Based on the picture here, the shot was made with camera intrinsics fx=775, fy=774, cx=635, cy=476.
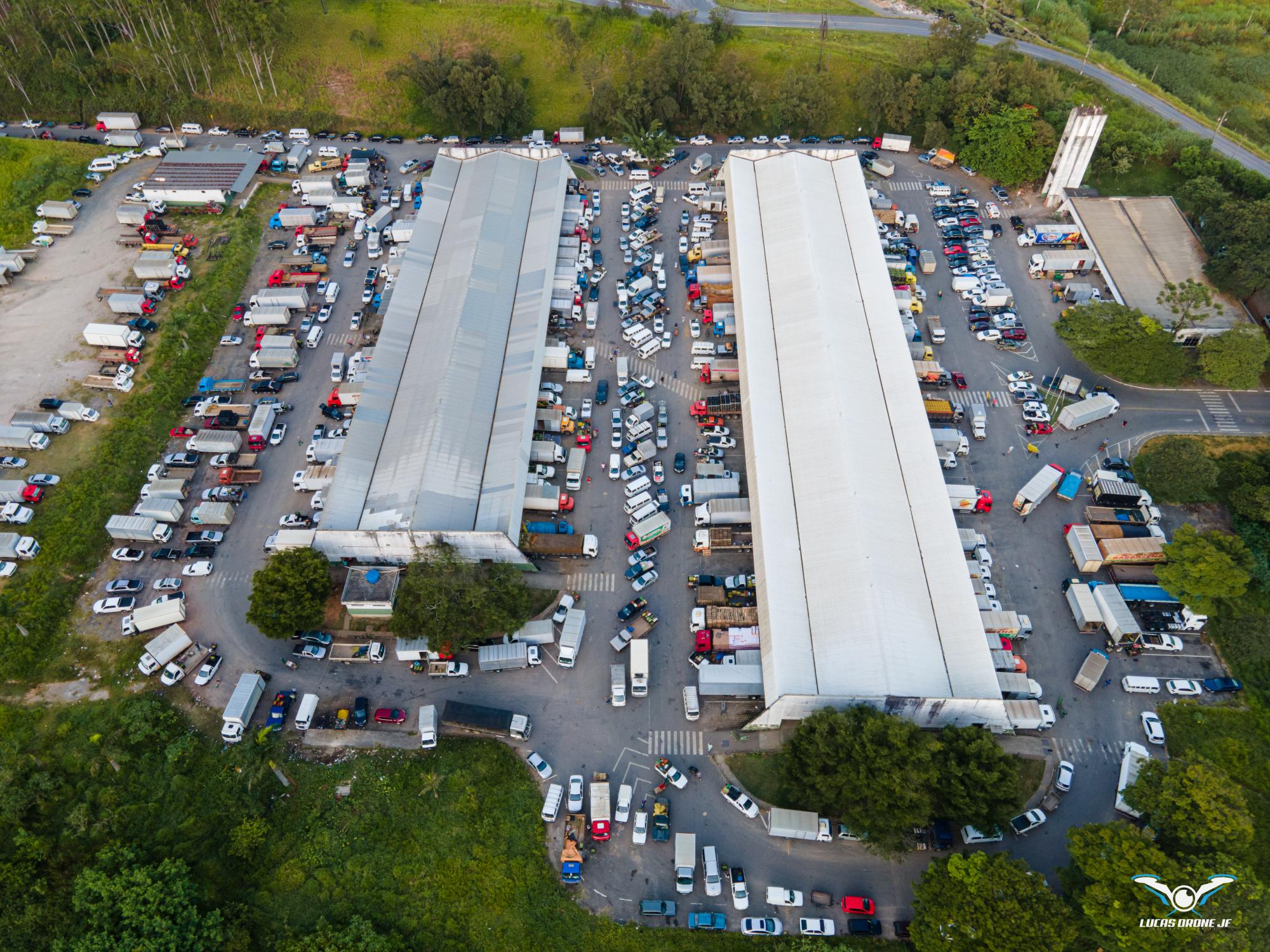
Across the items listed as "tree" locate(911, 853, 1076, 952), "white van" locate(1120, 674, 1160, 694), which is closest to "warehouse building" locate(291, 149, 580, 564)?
"tree" locate(911, 853, 1076, 952)

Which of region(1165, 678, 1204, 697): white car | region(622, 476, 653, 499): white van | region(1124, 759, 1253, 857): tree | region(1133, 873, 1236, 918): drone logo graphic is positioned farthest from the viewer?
region(622, 476, 653, 499): white van

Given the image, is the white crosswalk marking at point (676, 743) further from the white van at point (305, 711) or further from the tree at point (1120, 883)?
the white van at point (305, 711)

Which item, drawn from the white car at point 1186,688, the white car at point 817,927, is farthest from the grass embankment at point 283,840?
the white car at point 1186,688

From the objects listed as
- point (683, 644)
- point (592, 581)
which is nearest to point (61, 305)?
point (592, 581)

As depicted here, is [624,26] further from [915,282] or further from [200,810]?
[200,810]

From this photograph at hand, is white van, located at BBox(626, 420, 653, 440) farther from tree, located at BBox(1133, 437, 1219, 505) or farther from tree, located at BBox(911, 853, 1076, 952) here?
tree, located at BBox(1133, 437, 1219, 505)

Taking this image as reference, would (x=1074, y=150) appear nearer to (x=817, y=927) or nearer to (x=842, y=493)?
(x=842, y=493)

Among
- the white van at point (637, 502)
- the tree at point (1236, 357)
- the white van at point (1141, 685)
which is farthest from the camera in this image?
the tree at point (1236, 357)
